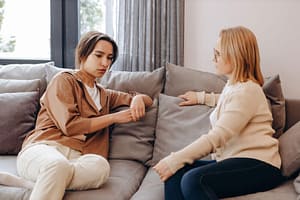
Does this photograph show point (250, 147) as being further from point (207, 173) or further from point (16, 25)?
point (16, 25)

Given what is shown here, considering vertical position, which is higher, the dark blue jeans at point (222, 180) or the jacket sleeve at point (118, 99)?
the jacket sleeve at point (118, 99)

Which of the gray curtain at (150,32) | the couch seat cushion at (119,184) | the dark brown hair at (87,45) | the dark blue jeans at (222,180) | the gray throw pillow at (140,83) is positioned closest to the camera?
the dark blue jeans at (222,180)

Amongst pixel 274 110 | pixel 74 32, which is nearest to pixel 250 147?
pixel 274 110

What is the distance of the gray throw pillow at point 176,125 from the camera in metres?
2.44

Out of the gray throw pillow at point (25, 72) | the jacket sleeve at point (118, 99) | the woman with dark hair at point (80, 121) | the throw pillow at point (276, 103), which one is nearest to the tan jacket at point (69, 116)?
the woman with dark hair at point (80, 121)

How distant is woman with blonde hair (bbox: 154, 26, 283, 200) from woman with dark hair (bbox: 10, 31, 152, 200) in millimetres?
382

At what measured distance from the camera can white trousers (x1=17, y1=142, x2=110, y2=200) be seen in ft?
6.20

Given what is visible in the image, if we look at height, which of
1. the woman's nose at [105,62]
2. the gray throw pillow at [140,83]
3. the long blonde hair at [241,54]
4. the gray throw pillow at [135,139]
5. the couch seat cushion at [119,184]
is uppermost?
the long blonde hair at [241,54]

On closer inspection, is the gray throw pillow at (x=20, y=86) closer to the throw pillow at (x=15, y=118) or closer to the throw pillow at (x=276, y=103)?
the throw pillow at (x=15, y=118)

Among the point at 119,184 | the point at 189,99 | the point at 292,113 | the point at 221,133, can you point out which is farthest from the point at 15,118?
the point at 292,113

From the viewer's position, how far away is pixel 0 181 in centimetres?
206

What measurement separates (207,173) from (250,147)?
0.24 metres

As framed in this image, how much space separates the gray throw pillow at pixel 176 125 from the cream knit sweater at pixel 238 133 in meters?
0.36

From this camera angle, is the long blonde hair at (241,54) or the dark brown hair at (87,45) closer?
the long blonde hair at (241,54)
